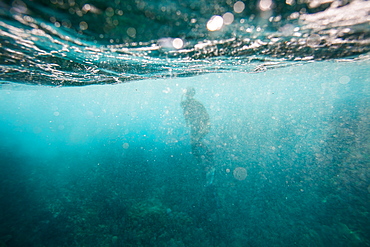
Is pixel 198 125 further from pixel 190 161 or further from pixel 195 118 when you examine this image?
pixel 190 161

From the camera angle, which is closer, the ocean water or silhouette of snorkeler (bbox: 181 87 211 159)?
the ocean water

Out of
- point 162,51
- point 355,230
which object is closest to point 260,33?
point 162,51

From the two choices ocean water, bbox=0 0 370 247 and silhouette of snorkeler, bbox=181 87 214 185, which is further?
silhouette of snorkeler, bbox=181 87 214 185

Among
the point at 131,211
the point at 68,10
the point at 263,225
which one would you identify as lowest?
the point at 263,225

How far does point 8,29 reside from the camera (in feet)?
11.3

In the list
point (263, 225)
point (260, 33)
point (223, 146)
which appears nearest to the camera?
point (260, 33)

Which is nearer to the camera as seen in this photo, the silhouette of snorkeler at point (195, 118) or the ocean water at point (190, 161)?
the ocean water at point (190, 161)

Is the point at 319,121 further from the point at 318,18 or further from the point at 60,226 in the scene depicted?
the point at 60,226

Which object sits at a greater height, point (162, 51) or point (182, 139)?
point (162, 51)

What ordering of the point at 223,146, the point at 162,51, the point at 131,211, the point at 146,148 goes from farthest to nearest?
1. the point at 146,148
2. the point at 223,146
3. the point at 131,211
4. the point at 162,51

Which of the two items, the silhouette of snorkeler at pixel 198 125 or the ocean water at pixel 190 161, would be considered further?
the silhouette of snorkeler at pixel 198 125

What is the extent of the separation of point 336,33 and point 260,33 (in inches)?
96.2

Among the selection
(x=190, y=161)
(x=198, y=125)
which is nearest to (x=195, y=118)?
(x=198, y=125)

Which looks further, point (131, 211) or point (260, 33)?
point (131, 211)
